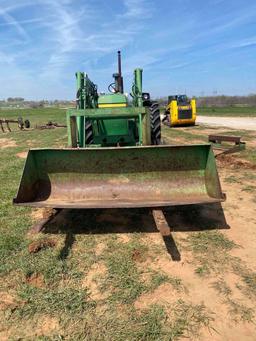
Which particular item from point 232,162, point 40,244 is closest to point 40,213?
point 40,244

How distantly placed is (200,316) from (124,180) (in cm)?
222

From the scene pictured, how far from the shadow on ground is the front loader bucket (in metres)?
0.33

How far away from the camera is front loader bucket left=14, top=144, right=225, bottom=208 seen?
4492 mm

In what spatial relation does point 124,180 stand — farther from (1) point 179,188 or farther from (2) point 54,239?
(2) point 54,239

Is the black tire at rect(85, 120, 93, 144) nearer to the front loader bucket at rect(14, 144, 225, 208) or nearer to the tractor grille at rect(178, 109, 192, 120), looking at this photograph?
the front loader bucket at rect(14, 144, 225, 208)

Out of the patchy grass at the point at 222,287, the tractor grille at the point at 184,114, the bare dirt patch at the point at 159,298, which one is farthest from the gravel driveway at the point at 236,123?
the bare dirt patch at the point at 159,298

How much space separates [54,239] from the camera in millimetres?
4102

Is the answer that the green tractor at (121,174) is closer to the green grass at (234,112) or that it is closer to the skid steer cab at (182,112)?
the skid steer cab at (182,112)

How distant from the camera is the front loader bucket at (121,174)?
177 inches

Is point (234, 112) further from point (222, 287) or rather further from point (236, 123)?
point (222, 287)

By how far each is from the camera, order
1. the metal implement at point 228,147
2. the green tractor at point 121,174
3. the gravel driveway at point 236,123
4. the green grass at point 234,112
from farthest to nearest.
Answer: the green grass at point 234,112 → the gravel driveway at point 236,123 → the metal implement at point 228,147 → the green tractor at point 121,174

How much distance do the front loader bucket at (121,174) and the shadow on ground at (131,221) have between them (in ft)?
1.09

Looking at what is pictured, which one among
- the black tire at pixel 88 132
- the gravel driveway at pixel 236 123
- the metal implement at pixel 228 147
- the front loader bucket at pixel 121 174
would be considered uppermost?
the black tire at pixel 88 132

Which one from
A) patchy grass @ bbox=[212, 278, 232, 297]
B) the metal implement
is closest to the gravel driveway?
the metal implement
